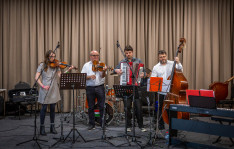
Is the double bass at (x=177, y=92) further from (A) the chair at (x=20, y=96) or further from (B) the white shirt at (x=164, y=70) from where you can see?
(A) the chair at (x=20, y=96)

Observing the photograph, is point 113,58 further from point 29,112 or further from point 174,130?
point 174,130

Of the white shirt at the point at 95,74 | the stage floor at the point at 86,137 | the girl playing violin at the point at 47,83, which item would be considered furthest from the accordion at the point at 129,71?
the girl playing violin at the point at 47,83

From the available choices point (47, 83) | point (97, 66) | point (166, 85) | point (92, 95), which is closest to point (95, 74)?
point (97, 66)

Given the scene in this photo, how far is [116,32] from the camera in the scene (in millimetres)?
7070

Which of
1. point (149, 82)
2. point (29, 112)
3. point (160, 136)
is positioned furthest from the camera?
point (29, 112)

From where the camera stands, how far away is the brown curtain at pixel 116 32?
6.97m

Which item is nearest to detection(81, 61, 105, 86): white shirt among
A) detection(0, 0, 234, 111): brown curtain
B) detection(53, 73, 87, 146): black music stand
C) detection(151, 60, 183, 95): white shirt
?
detection(53, 73, 87, 146): black music stand

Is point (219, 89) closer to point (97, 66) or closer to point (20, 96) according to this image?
point (97, 66)

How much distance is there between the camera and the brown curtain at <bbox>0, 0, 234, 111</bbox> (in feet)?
22.9

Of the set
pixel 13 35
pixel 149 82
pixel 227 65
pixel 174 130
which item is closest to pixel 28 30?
pixel 13 35

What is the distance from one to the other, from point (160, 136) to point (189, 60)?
3.44 metres

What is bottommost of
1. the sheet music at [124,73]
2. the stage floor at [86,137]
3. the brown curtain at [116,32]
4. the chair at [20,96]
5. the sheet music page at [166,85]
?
the stage floor at [86,137]

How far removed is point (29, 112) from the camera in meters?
6.80

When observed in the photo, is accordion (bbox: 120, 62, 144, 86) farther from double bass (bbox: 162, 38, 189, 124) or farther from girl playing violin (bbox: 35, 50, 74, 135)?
girl playing violin (bbox: 35, 50, 74, 135)
